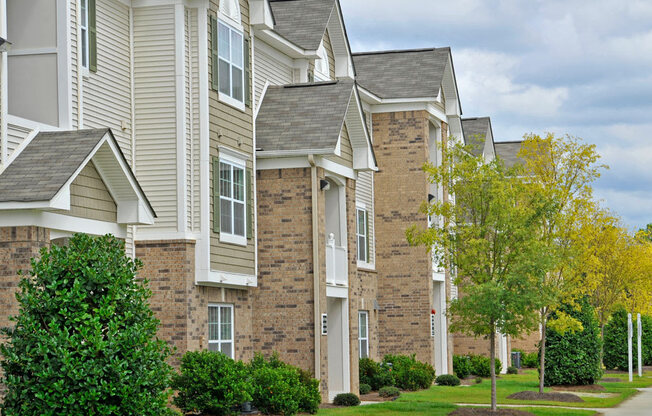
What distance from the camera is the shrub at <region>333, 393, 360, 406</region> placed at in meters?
26.0

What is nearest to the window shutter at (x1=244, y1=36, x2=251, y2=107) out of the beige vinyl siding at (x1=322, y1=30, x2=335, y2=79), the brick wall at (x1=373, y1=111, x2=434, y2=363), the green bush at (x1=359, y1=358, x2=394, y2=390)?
the beige vinyl siding at (x1=322, y1=30, x2=335, y2=79)

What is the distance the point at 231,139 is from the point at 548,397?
12.5m

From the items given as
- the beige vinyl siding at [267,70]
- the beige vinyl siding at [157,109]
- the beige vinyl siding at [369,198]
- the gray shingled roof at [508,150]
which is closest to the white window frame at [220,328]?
the beige vinyl siding at [157,109]

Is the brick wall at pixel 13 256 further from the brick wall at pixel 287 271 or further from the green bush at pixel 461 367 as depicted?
the green bush at pixel 461 367

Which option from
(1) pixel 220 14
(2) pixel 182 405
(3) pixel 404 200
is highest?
(1) pixel 220 14

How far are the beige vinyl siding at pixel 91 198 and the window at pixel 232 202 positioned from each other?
493 cm

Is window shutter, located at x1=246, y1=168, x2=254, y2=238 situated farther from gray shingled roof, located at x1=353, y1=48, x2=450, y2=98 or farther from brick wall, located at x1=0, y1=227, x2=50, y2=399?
gray shingled roof, located at x1=353, y1=48, x2=450, y2=98

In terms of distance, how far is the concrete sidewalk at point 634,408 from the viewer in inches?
970

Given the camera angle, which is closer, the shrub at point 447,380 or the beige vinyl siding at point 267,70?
the beige vinyl siding at point 267,70

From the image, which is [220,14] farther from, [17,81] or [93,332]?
[93,332]

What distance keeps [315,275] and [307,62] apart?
712 centimetres

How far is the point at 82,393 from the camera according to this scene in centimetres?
1350

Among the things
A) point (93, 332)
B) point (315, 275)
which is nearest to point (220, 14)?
point (315, 275)

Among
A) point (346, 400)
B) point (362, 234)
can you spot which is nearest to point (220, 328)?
point (346, 400)
